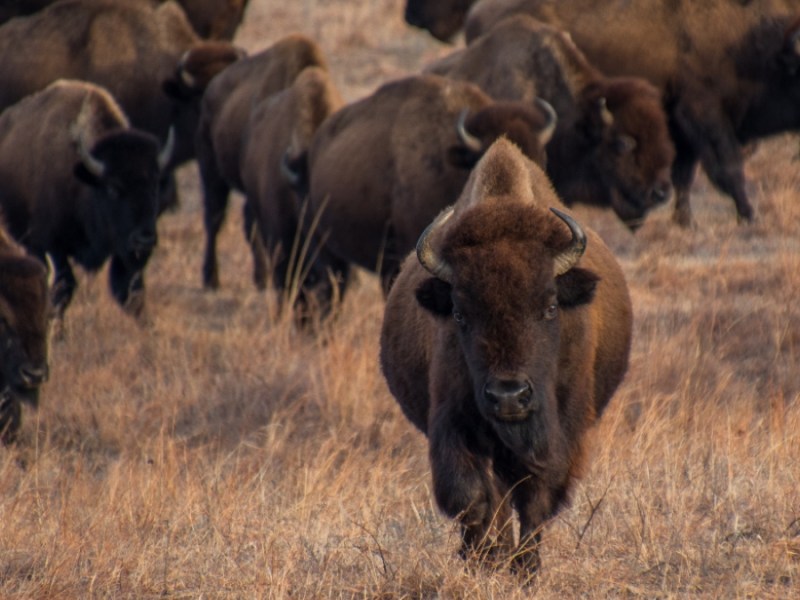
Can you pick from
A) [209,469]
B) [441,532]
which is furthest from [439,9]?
[441,532]

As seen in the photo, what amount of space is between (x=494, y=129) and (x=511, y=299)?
379cm

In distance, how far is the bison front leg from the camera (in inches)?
174

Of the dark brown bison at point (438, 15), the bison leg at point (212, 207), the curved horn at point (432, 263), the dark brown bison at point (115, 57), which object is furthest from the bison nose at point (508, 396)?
the dark brown bison at point (438, 15)

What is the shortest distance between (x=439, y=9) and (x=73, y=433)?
825 cm

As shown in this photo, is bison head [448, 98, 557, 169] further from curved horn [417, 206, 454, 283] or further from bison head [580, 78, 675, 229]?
curved horn [417, 206, 454, 283]

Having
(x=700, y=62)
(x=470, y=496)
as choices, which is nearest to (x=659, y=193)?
(x=700, y=62)

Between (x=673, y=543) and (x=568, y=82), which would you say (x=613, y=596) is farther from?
(x=568, y=82)

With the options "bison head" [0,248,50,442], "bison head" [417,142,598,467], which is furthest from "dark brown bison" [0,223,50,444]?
"bison head" [417,142,598,467]

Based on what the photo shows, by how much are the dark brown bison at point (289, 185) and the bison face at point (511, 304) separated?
4920 millimetres

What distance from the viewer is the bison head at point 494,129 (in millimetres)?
7738

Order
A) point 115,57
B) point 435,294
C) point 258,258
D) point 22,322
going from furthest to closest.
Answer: point 115,57 < point 258,258 < point 22,322 < point 435,294

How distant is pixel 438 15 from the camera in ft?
49.1

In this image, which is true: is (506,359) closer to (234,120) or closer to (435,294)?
(435,294)

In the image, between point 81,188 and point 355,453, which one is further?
point 81,188
